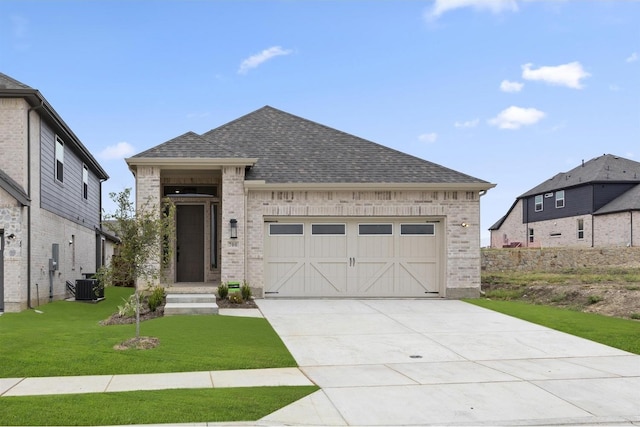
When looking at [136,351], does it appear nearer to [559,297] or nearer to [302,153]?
[302,153]

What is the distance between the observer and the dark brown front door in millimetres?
18094

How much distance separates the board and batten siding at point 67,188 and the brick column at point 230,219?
5.27 meters

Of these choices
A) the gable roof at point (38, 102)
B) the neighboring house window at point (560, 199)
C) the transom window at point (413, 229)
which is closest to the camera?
the gable roof at point (38, 102)

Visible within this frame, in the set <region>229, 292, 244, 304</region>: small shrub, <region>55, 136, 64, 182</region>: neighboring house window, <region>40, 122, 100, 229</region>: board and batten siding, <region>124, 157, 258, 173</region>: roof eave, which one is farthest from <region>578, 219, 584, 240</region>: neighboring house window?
<region>55, 136, 64, 182</region>: neighboring house window

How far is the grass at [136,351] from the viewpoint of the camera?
316 inches

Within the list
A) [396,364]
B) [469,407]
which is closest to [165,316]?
[396,364]

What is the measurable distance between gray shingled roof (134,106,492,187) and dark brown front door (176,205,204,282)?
2375 mm

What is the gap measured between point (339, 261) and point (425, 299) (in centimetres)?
288

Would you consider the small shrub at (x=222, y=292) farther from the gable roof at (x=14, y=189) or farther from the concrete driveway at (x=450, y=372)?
the gable roof at (x=14, y=189)

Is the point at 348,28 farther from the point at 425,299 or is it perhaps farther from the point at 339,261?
the point at 425,299

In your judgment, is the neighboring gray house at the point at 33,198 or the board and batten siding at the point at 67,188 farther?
the board and batten siding at the point at 67,188

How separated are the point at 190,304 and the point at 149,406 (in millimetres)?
7712

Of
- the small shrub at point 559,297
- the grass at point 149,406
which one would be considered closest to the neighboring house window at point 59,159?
the grass at point 149,406

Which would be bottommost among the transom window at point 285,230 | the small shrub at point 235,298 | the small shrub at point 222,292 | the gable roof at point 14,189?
the small shrub at point 235,298
